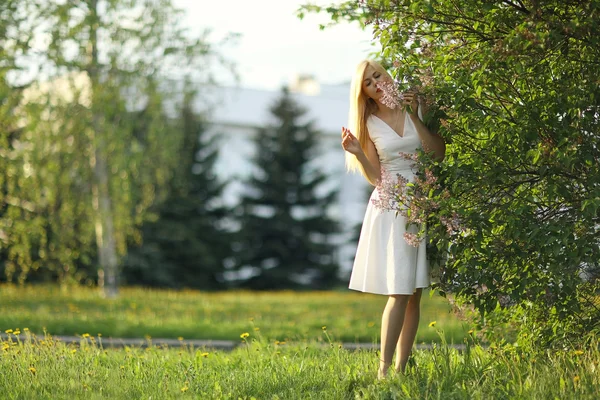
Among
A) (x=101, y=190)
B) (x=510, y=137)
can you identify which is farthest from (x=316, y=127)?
(x=510, y=137)

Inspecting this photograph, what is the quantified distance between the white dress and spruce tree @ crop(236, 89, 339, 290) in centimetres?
2432

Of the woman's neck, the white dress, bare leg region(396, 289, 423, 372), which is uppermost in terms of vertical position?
the woman's neck

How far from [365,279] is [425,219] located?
0.59 meters

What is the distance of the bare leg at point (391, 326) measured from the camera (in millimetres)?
4980

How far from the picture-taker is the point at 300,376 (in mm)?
5215

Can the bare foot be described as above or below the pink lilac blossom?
below

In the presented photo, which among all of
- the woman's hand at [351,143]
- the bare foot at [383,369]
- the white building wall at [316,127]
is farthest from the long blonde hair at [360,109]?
the white building wall at [316,127]

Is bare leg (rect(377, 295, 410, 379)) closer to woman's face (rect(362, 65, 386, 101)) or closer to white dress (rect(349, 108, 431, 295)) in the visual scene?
white dress (rect(349, 108, 431, 295))

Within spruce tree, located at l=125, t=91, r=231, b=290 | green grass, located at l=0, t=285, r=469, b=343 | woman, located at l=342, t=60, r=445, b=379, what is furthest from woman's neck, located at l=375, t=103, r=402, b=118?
spruce tree, located at l=125, t=91, r=231, b=290

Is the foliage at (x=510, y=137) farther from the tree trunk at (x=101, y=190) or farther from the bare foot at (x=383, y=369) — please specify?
the tree trunk at (x=101, y=190)

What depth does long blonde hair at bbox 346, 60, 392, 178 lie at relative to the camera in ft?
16.8

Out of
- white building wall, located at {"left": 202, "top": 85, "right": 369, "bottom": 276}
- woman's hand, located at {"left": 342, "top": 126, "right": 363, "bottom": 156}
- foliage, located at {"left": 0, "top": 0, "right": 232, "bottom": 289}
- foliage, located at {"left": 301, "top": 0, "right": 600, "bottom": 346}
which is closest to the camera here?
foliage, located at {"left": 301, "top": 0, "right": 600, "bottom": 346}

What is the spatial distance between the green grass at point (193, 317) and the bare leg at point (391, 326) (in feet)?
3.62

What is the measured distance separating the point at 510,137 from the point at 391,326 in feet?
4.11
